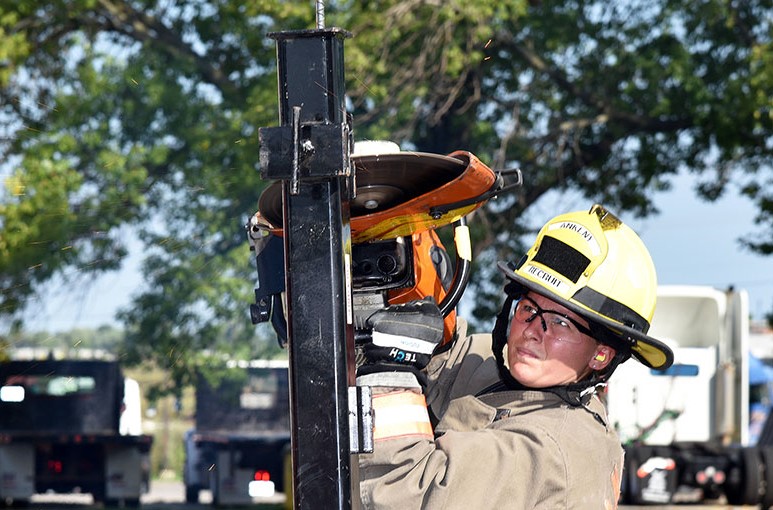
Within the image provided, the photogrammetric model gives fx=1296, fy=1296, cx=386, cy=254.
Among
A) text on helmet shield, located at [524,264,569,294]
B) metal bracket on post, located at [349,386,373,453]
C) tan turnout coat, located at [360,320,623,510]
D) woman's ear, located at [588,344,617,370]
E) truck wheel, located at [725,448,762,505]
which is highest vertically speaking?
text on helmet shield, located at [524,264,569,294]

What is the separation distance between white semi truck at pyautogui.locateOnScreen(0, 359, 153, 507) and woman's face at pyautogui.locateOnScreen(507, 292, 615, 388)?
13419 millimetres

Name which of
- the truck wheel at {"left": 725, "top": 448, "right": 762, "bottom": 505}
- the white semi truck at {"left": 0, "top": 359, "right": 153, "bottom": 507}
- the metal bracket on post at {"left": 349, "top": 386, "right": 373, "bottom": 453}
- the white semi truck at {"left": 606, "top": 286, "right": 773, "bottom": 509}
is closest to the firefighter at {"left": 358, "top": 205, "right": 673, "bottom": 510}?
the metal bracket on post at {"left": 349, "top": 386, "right": 373, "bottom": 453}

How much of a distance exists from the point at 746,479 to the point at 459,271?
1028cm

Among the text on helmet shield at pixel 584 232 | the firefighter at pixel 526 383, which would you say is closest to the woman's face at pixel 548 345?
the firefighter at pixel 526 383

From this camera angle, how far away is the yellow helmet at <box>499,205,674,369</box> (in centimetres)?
309

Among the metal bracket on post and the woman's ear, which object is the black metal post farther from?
the woman's ear

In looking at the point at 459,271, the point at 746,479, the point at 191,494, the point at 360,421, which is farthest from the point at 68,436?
the point at 360,421

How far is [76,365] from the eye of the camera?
17.5m

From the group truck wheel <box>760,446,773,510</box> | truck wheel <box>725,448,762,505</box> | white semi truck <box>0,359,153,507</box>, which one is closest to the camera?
truck wheel <box>725,448,762,505</box>

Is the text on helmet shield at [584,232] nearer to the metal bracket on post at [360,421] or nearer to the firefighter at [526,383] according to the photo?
the firefighter at [526,383]

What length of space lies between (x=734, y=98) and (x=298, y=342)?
13.0 m

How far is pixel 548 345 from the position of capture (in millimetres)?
3135

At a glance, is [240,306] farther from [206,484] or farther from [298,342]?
[298,342]

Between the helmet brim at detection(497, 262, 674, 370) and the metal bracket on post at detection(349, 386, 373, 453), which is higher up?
the helmet brim at detection(497, 262, 674, 370)
